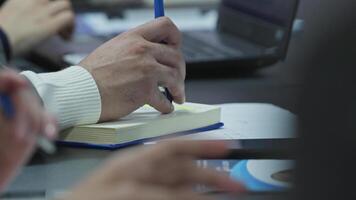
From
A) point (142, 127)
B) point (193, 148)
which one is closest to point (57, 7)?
point (142, 127)

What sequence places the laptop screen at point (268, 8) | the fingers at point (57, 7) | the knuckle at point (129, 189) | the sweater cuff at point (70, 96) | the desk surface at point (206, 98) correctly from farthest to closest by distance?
the fingers at point (57, 7) < the laptop screen at point (268, 8) < the sweater cuff at point (70, 96) < the desk surface at point (206, 98) < the knuckle at point (129, 189)

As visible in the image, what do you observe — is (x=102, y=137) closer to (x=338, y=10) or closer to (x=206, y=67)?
(x=206, y=67)

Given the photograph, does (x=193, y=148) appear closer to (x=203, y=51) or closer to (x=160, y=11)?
(x=160, y=11)

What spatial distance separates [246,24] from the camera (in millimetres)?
1616

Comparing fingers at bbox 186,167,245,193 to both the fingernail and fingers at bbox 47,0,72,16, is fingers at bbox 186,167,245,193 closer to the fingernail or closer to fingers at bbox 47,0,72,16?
the fingernail

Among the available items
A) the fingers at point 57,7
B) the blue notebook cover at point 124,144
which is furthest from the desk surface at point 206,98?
the fingers at point 57,7

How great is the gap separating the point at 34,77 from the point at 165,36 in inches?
7.5

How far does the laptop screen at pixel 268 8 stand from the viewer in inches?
57.9

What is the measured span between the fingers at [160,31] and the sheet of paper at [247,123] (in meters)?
0.14

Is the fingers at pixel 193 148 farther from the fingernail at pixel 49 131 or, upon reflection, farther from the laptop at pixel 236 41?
the laptop at pixel 236 41

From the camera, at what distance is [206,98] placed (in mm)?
1304

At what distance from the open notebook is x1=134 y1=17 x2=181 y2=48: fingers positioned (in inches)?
3.9

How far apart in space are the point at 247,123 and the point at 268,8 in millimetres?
510

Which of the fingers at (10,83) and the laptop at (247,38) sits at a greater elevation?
the fingers at (10,83)
